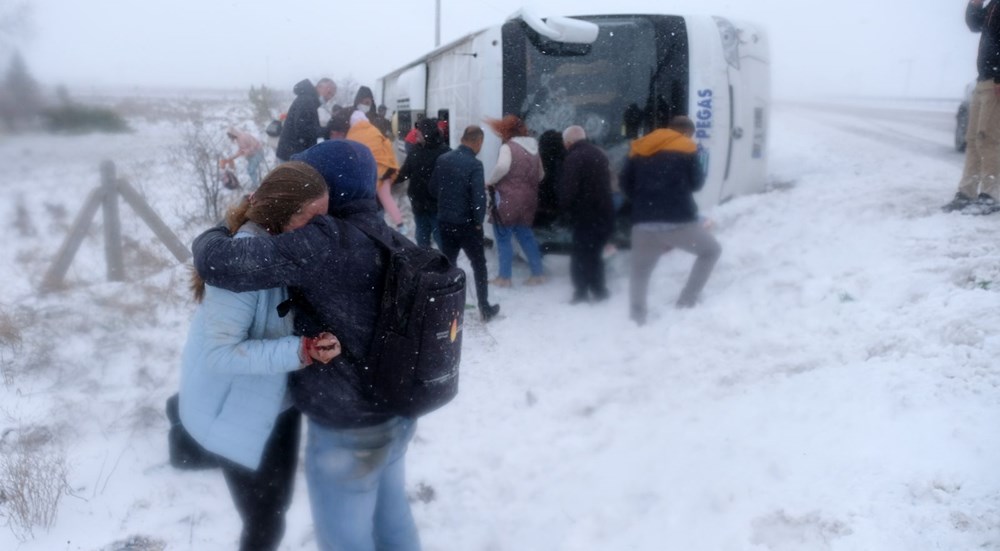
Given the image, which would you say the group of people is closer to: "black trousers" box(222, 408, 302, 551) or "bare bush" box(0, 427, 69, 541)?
"black trousers" box(222, 408, 302, 551)

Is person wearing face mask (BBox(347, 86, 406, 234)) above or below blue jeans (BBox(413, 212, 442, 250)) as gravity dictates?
above

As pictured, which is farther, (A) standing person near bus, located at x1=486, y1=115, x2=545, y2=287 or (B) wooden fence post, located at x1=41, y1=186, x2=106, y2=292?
(A) standing person near bus, located at x1=486, y1=115, x2=545, y2=287

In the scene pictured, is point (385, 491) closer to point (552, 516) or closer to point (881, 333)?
point (552, 516)

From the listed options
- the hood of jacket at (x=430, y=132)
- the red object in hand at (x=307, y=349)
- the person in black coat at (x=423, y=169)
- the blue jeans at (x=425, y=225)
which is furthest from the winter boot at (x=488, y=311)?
the red object in hand at (x=307, y=349)

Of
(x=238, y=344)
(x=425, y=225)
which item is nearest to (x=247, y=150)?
(x=425, y=225)

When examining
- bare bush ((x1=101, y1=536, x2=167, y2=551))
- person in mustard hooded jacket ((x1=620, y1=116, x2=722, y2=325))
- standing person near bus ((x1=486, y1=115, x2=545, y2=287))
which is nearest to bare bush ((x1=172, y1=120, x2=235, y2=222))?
standing person near bus ((x1=486, y1=115, x2=545, y2=287))

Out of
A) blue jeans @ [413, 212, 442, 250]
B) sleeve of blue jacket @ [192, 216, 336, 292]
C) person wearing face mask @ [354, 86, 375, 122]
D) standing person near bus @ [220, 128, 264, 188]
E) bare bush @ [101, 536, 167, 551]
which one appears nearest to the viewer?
sleeve of blue jacket @ [192, 216, 336, 292]

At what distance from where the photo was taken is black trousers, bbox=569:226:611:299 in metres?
5.85

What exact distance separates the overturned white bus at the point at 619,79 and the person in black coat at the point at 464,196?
1100mm

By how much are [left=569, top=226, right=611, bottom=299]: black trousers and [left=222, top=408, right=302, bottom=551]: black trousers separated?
13.1ft

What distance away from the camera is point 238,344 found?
6.17 ft

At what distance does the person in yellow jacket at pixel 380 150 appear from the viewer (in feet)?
21.1

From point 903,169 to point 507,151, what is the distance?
5.10 m

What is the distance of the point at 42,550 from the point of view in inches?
111
